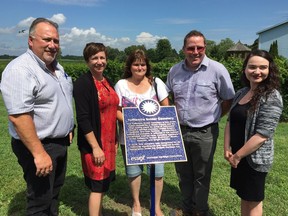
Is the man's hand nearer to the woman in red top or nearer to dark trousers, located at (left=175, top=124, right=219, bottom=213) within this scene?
the woman in red top

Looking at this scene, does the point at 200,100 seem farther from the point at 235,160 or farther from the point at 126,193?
the point at 126,193

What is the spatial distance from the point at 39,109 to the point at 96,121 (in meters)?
0.68

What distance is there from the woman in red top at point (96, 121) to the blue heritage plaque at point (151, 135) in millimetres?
322

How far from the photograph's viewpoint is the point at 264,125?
2842 millimetres

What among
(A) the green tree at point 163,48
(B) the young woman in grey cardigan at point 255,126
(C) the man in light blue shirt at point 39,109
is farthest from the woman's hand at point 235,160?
(A) the green tree at point 163,48

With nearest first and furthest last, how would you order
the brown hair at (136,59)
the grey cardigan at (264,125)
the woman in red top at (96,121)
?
the grey cardigan at (264,125) < the woman in red top at (96,121) < the brown hair at (136,59)

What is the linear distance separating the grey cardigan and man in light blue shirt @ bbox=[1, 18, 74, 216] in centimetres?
177

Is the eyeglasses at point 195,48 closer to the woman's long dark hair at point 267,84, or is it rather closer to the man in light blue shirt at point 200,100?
the man in light blue shirt at point 200,100

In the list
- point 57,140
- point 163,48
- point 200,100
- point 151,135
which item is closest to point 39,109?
point 57,140

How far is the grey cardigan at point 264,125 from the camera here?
2826mm

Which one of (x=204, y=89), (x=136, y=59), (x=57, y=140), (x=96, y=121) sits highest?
(x=136, y=59)

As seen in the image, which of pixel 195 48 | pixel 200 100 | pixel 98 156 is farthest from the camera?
pixel 200 100

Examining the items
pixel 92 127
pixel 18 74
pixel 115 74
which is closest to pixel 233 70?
pixel 115 74

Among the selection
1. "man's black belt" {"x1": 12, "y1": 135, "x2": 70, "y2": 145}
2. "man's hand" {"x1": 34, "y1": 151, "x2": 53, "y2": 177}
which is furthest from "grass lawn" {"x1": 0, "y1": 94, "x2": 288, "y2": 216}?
"man's hand" {"x1": 34, "y1": 151, "x2": 53, "y2": 177}
